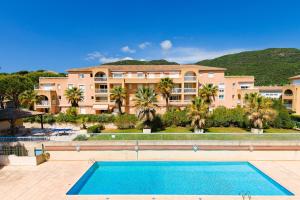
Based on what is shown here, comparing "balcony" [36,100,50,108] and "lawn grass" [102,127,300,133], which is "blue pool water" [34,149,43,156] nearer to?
"lawn grass" [102,127,300,133]

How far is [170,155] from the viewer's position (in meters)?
20.3

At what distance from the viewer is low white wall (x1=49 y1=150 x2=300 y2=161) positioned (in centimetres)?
2012

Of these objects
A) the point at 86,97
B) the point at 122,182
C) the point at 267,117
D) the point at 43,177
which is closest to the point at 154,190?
the point at 122,182

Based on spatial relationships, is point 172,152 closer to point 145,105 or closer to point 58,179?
point 58,179

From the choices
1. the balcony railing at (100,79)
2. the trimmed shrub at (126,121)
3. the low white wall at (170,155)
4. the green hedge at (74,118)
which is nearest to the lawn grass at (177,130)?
the trimmed shrub at (126,121)

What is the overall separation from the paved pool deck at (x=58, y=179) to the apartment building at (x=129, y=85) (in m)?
24.9

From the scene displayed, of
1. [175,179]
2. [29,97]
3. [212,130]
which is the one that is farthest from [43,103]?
[175,179]

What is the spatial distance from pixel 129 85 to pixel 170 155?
2691cm

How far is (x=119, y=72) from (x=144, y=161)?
97.2ft

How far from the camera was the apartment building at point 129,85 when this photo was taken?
43.3 meters

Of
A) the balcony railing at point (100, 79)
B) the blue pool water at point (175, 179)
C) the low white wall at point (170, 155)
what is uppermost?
the balcony railing at point (100, 79)

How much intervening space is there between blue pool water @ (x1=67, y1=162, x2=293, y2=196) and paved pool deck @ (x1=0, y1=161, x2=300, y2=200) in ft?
2.66

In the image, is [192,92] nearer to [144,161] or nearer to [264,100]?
[264,100]

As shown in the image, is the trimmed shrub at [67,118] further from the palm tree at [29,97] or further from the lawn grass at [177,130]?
the lawn grass at [177,130]
